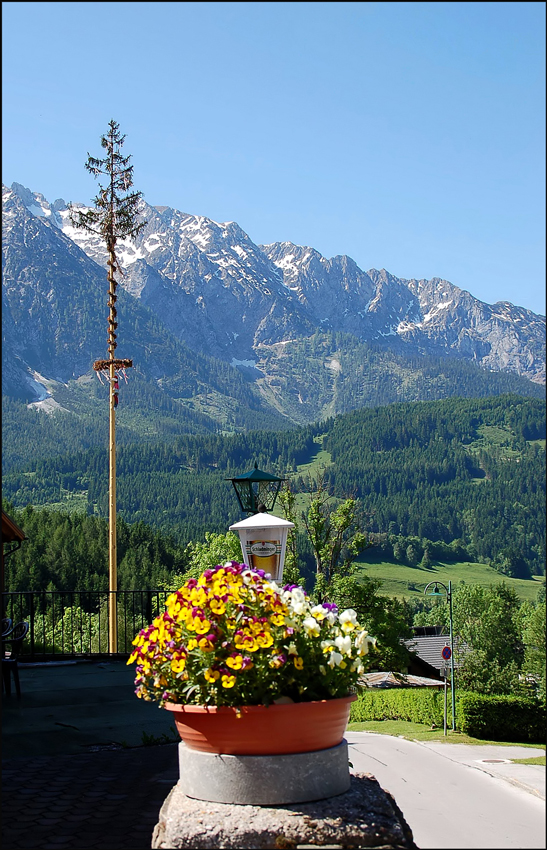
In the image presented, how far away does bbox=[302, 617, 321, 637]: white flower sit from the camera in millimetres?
2979

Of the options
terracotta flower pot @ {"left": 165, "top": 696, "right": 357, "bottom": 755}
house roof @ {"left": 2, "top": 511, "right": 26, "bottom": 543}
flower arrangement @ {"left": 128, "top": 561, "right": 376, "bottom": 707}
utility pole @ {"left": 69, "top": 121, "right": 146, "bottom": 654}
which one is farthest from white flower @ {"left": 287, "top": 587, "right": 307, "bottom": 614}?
utility pole @ {"left": 69, "top": 121, "right": 146, "bottom": 654}

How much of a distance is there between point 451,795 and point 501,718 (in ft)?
60.2

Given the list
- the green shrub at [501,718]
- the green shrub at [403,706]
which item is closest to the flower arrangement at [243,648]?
the green shrub at [501,718]

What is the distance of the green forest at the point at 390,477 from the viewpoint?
14058 cm

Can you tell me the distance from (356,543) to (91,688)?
936 inches

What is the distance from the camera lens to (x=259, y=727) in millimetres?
2805

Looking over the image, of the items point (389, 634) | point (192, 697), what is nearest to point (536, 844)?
point (192, 697)

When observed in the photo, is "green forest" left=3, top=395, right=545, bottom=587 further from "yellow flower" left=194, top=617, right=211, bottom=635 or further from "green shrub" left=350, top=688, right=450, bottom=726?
"yellow flower" left=194, top=617, right=211, bottom=635

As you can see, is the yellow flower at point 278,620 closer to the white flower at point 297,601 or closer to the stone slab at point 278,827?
the white flower at point 297,601

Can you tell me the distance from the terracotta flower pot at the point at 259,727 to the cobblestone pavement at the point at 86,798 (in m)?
1.39

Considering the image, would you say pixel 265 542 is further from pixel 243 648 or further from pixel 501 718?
pixel 501 718

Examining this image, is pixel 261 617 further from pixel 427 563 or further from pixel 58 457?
pixel 58 457

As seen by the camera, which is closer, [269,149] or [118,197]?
[269,149]

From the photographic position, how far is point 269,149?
376cm
